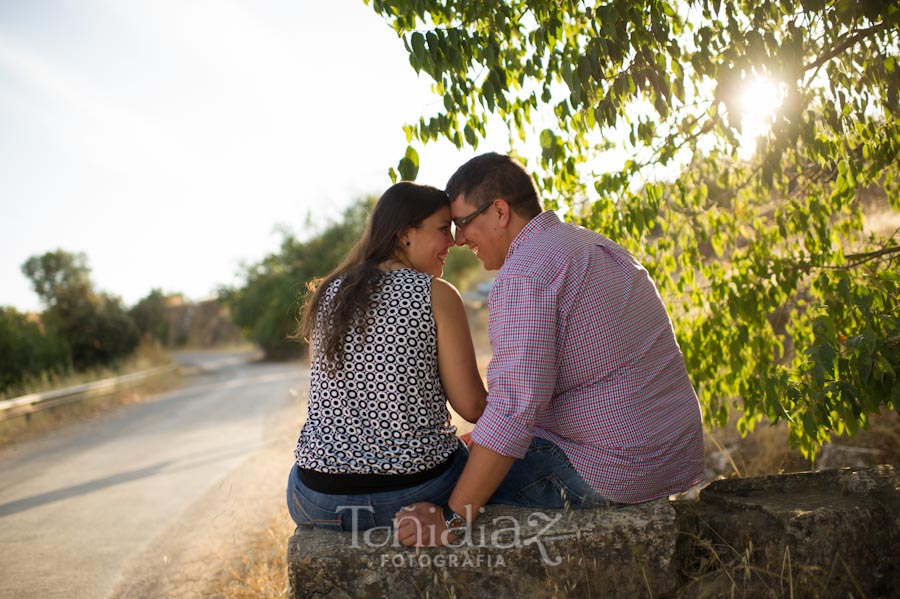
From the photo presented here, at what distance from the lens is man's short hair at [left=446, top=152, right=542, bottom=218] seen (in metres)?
2.82

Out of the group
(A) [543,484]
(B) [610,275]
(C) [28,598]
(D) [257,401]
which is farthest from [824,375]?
(D) [257,401]

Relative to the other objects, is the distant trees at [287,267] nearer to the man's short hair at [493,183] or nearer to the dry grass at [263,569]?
the dry grass at [263,569]

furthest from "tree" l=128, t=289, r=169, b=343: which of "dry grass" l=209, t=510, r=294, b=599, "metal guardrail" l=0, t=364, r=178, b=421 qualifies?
"dry grass" l=209, t=510, r=294, b=599

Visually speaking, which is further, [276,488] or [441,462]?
[276,488]

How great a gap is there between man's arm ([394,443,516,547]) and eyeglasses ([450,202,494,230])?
965 mm

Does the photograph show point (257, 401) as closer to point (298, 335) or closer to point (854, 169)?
point (298, 335)

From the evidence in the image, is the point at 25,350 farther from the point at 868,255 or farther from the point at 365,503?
the point at 868,255

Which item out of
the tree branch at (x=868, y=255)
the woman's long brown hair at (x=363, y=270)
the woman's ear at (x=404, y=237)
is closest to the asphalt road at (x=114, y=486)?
the woman's long brown hair at (x=363, y=270)

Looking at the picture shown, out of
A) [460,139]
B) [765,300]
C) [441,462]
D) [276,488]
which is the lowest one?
[276,488]

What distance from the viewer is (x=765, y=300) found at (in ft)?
12.3

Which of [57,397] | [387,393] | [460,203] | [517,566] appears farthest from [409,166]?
[57,397]

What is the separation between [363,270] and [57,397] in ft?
38.3

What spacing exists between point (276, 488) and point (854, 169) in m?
4.78

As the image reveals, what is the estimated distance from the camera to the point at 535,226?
2.71m
